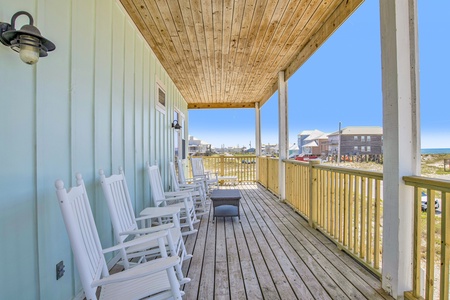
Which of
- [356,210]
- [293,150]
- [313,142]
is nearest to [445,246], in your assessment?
[356,210]

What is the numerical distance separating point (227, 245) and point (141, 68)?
2574 mm

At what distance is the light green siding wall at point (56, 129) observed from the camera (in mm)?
1185

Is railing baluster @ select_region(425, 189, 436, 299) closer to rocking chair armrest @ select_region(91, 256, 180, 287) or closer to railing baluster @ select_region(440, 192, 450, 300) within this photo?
railing baluster @ select_region(440, 192, 450, 300)

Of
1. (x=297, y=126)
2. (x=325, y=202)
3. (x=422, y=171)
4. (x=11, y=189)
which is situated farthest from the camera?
(x=297, y=126)

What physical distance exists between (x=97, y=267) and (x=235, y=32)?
2976 mm

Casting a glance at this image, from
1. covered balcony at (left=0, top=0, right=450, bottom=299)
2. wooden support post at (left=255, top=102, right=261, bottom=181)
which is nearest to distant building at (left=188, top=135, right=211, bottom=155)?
wooden support post at (left=255, top=102, right=261, bottom=181)

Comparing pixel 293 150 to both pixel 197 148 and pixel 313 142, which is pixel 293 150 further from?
pixel 197 148

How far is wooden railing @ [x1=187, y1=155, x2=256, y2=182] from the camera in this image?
777 cm

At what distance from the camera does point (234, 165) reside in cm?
789

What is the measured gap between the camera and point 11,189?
1186 millimetres

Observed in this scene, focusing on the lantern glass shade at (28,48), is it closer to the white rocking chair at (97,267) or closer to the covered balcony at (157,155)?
the covered balcony at (157,155)

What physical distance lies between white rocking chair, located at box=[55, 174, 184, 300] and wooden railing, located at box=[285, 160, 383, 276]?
1.82 meters

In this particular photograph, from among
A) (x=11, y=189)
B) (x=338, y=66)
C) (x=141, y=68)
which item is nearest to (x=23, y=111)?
(x=11, y=189)

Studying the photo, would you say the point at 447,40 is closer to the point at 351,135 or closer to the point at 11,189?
the point at 351,135
